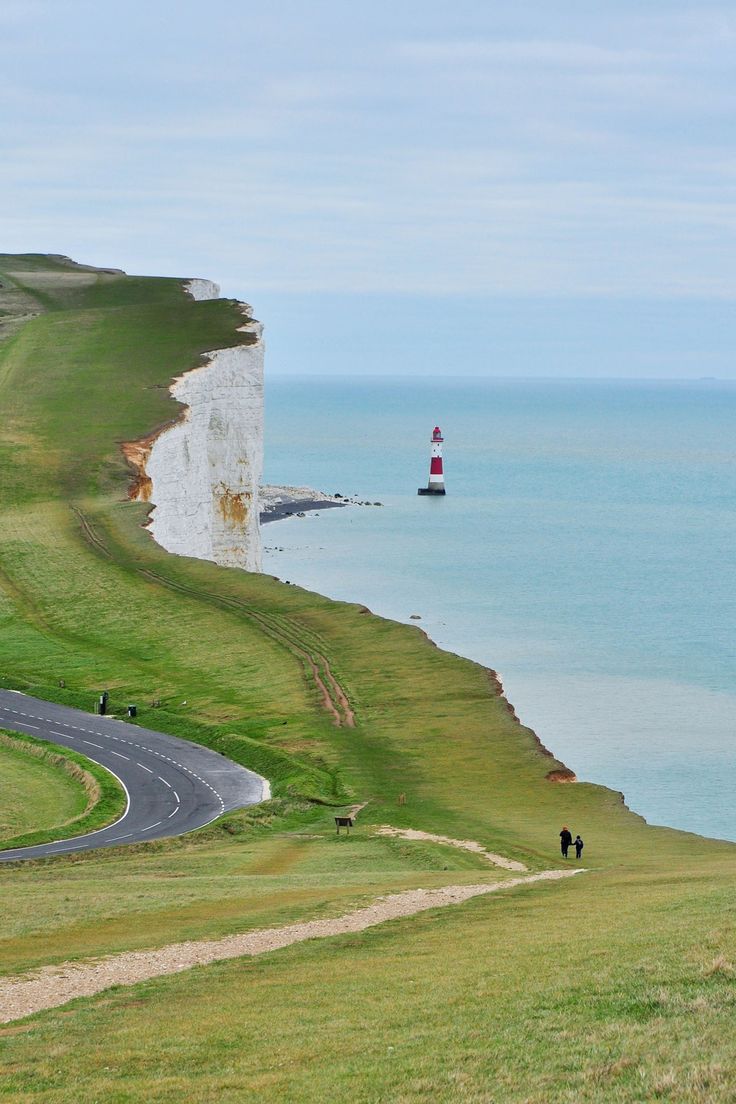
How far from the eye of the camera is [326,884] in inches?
1219

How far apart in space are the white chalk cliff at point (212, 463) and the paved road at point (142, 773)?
1236 inches

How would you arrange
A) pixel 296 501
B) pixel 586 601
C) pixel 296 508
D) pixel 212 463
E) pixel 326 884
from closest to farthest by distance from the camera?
pixel 326 884 < pixel 212 463 < pixel 586 601 < pixel 296 508 < pixel 296 501

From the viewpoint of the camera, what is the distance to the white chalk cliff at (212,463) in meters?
92.6

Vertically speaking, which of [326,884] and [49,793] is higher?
[326,884]

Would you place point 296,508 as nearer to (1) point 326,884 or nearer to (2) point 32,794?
(2) point 32,794

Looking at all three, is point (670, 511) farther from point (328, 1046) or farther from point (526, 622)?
point (328, 1046)

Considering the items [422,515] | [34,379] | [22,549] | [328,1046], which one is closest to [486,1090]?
[328,1046]

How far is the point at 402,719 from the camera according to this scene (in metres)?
52.5

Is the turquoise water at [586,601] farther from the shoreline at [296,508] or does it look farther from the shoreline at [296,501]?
the shoreline at [296,501]

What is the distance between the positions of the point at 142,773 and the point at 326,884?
18.3 m

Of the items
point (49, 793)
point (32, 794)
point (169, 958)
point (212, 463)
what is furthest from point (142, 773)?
point (212, 463)

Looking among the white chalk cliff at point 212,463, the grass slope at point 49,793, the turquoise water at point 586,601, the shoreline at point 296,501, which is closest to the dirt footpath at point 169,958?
the grass slope at point 49,793

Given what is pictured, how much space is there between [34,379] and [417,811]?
7861 cm

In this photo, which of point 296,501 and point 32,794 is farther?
point 296,501
